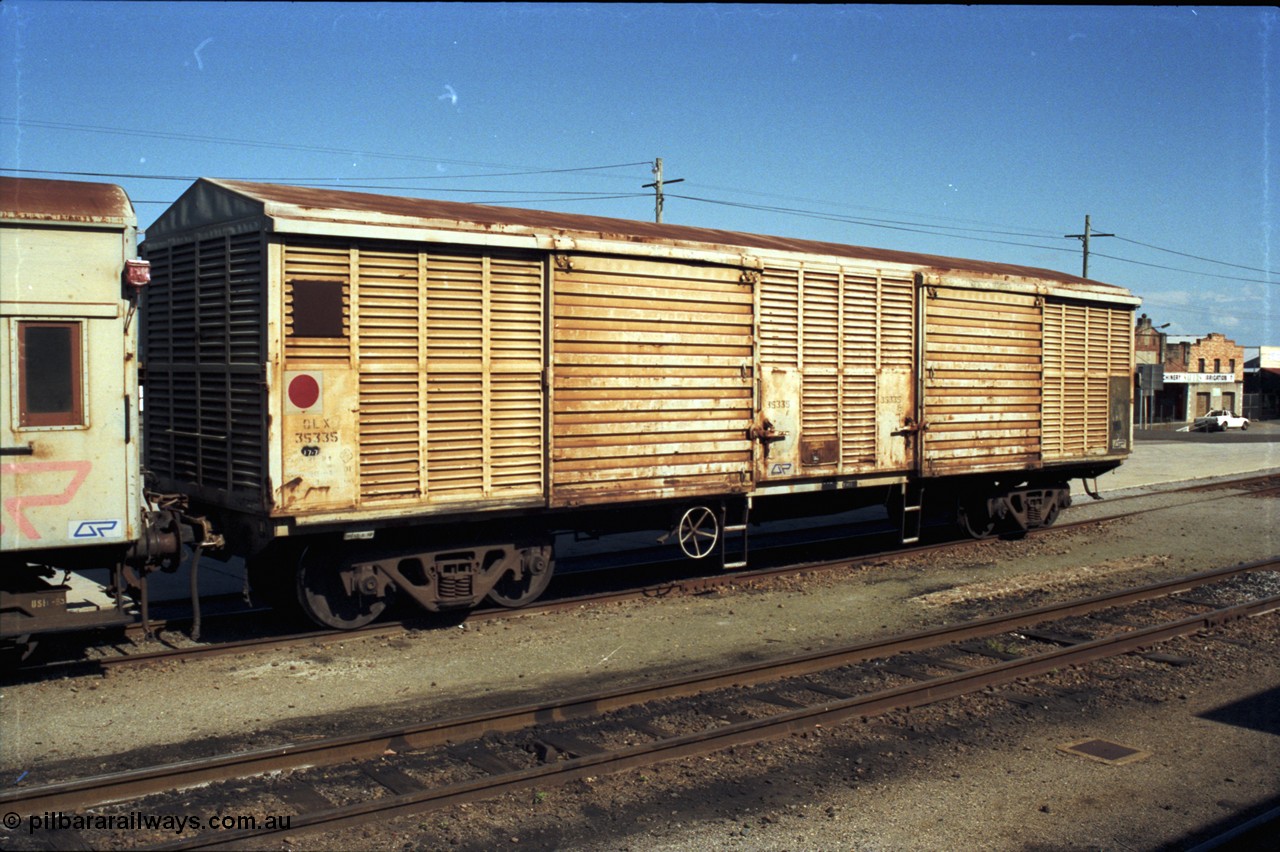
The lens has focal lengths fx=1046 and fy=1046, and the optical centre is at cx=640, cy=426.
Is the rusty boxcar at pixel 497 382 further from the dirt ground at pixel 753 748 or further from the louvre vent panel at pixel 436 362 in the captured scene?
the dirt ground at pixel 753 748

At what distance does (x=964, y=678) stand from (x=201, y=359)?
281 inches

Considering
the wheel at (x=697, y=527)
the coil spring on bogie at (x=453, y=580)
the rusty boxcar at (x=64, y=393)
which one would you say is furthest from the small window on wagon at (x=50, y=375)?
the wheel at (x=697, y=527)

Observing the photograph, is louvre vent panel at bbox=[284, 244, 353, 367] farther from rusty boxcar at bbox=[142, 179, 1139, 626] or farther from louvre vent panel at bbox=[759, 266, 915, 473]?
louvre vent panel at bbox=[759, 266, 915, 473]

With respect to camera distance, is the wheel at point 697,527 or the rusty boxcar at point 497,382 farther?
the wheel at point 697,527

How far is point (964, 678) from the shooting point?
823 centimetres

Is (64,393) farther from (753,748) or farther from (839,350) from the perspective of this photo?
(839,350)

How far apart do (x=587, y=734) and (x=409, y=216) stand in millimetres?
4773

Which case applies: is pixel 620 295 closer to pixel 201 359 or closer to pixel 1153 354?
pixel 201 359

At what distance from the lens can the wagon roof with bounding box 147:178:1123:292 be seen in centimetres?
883

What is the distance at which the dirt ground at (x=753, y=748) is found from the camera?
223 inches

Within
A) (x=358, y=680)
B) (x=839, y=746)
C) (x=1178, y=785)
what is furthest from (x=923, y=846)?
(x=358, y=680)

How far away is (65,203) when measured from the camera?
7.45 meters

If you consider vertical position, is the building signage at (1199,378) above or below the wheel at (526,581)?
above

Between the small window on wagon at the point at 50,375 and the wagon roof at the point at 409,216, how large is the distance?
Result: 1.84 m
